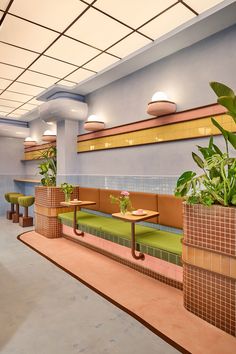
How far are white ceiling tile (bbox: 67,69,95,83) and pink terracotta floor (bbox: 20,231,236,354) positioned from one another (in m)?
3.44

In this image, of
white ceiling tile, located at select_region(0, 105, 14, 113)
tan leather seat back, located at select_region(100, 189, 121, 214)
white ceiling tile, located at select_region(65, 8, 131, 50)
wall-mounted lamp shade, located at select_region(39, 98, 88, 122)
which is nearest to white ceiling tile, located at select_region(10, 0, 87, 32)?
white ceiling tile, located at select_region(65, 8, 131, 50)

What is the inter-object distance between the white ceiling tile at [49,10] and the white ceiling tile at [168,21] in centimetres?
94

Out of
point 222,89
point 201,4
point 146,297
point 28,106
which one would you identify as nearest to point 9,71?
point 28,106

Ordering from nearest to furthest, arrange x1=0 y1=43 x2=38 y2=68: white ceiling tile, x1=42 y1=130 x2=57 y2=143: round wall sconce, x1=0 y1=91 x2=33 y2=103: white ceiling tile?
x1=0 y1=43 x2=38 y2=68: white ceiling tile < x1=0 y1=91 x2=33 y2=103: white ceiling tile < x1=42 y1=130 x2=57 y2=143: round wall sconce

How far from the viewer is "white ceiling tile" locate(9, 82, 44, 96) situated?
535 centimetres

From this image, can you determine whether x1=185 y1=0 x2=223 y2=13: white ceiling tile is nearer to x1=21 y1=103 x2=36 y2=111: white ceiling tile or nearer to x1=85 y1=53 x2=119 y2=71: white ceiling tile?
x1=85 y1=53 x2=119 y2=71: white ceiling tile

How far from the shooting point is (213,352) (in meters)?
1.90

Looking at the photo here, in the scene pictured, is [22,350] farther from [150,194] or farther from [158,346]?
[150,194]

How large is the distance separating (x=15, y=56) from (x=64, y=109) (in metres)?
1.58

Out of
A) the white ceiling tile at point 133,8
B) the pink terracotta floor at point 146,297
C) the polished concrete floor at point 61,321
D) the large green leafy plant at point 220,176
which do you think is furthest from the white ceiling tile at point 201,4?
the polished concrete floor at point 61,321

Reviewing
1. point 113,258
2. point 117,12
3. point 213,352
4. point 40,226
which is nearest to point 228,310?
point 213,352

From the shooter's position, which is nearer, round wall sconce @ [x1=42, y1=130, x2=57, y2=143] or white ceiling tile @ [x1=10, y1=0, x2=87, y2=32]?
white ceiling tile @ [x1=10, y1=0, x2=87, y2=32]

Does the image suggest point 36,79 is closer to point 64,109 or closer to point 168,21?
point 64,109

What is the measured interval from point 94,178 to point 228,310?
3.94m
